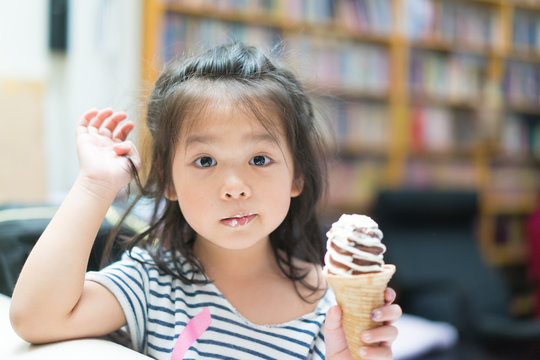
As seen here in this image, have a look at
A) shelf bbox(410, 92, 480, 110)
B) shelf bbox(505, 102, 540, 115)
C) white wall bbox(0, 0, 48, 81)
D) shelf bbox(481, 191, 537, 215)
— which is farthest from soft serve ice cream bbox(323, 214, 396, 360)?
shelf bbox(505, 102, 540, 115)

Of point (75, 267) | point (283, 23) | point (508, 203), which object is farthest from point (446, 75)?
point (75, 267)

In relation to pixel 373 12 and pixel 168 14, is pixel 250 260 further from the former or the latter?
pixel 373 12

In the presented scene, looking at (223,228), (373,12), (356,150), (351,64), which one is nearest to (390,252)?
(356,150)

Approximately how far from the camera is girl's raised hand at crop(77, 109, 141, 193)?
2.73 feet

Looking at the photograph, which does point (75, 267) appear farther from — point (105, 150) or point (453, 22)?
point (453, 22)

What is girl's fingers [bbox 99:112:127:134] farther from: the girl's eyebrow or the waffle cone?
the waffle cone

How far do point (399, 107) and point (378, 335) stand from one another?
252 cm

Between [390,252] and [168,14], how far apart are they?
1.64 m

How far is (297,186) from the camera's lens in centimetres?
99

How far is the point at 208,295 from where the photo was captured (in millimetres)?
924


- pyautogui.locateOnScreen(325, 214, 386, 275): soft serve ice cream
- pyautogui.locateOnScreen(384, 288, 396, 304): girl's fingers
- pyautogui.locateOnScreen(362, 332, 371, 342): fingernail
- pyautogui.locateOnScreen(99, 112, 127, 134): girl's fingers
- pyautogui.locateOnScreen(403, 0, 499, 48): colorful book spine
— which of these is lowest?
pyautogui.locateOnScreen(362, 332, 371, 342): fingernail

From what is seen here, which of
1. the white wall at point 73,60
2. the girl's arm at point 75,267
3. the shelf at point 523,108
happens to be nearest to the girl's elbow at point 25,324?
the girl's arm at point 75,267

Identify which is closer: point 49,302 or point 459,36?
point 49,302

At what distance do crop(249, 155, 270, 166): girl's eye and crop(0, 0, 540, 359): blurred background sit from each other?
2.92ft
